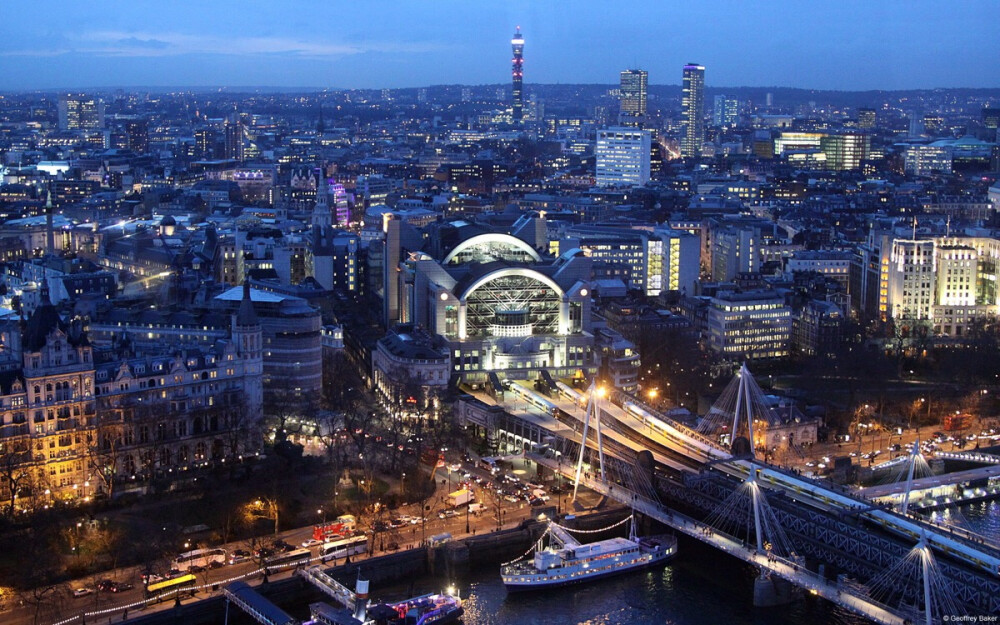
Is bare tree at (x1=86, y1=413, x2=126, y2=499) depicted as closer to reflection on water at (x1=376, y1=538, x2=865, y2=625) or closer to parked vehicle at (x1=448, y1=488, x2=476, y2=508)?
parked vehicle at (x1=448, y1=488, x2=476, y2=508)

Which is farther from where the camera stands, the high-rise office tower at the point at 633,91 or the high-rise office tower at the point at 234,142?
the high-rise office tower at the point at 633,91

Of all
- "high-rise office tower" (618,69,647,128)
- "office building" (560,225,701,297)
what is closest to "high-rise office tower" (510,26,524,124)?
"high-rise office tower" (618,69,647,128)

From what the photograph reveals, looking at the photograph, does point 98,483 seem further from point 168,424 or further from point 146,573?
point 146,573

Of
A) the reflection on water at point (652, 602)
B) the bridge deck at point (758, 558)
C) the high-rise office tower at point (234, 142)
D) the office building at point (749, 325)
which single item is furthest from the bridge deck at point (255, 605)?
the high-rise office tower at point (234, 142)

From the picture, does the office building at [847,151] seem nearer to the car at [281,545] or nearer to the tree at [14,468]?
the car at [281,545]

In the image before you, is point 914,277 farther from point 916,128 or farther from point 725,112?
point 725,112

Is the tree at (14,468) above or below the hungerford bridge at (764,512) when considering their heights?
above

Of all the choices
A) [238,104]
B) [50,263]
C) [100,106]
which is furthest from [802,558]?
[238,104]
